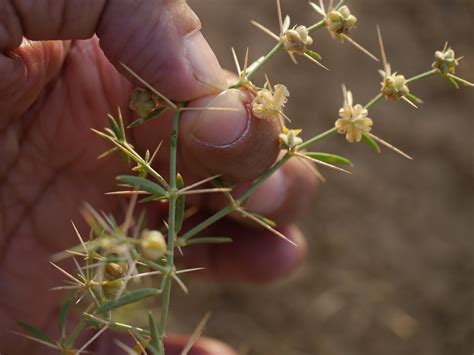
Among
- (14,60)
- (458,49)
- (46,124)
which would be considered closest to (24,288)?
(46,124)

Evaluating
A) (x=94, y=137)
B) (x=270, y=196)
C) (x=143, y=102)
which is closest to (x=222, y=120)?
(x=143, y=102)

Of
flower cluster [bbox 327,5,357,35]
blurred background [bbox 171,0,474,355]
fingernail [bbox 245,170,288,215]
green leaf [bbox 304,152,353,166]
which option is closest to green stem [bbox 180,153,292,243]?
green leaf [bbox 304,152,353,166]

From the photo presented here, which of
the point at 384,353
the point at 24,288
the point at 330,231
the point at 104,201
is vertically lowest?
the point at 384,353

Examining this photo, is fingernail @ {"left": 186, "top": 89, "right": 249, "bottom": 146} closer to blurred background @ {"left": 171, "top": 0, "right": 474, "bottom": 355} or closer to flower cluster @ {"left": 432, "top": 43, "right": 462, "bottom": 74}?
flower cluster @ {"left": 432, "top": 43, "right": 462, "bottom": 74}

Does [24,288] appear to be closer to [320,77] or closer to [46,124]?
[46,124]

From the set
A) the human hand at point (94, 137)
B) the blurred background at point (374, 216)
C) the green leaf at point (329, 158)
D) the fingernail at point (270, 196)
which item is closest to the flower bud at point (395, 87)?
the green leaf at point (329, 158)

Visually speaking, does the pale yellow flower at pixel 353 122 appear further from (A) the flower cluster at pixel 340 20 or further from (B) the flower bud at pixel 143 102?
(B) the flower bud at pixel 143 102
